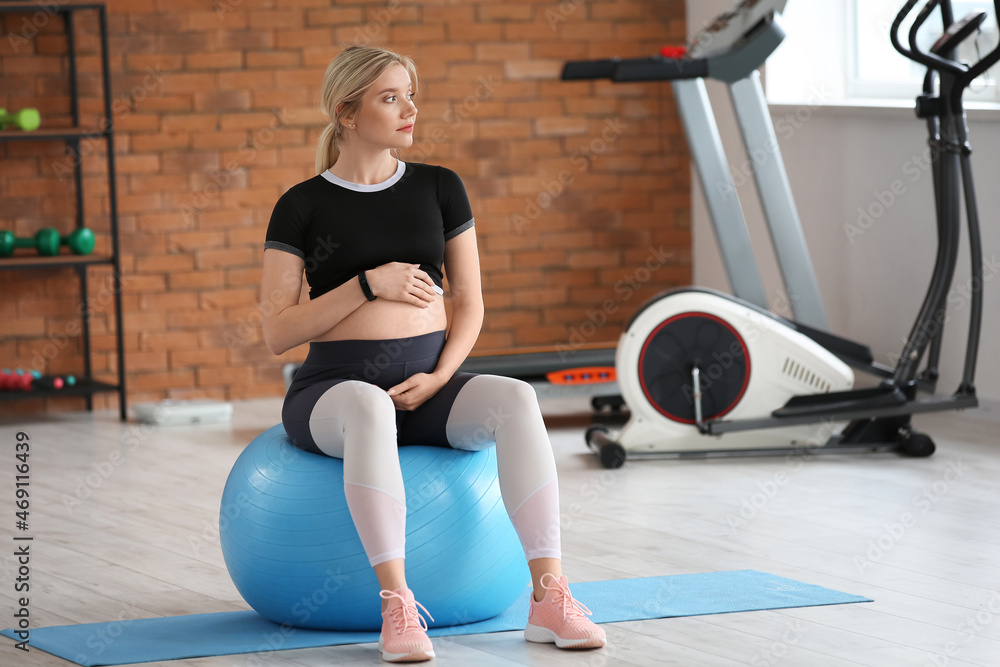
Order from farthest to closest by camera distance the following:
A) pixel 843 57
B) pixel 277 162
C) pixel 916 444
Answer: pixel 277 162 < pixel 843 57 < pixel 916 444

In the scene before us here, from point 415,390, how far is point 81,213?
3287mm

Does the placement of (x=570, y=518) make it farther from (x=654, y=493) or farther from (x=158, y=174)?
(x=158, y=174)

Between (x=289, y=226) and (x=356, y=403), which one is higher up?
(x=289, y=226)

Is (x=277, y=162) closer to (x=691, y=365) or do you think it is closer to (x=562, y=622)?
(x=691, y=365)

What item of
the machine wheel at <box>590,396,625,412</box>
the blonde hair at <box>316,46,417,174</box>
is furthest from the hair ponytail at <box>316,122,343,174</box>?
the machine wheel at <box>590,396,625,412</box>

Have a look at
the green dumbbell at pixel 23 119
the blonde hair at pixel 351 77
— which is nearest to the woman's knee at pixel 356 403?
the blonde hair at pixel 351 77

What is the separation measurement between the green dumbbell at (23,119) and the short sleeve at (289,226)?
2886 mm

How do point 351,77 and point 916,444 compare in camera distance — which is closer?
point 351,77

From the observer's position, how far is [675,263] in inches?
238

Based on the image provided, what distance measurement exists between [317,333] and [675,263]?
3811 millimetres

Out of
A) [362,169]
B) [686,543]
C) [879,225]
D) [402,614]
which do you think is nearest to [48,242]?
[362,169]

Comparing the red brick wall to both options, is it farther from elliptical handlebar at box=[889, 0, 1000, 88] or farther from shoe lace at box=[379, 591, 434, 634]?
shoe lace at box=[379, 591, 434, 634]

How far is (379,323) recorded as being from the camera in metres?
2.43

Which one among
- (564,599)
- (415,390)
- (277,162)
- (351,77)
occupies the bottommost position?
(564,599)
